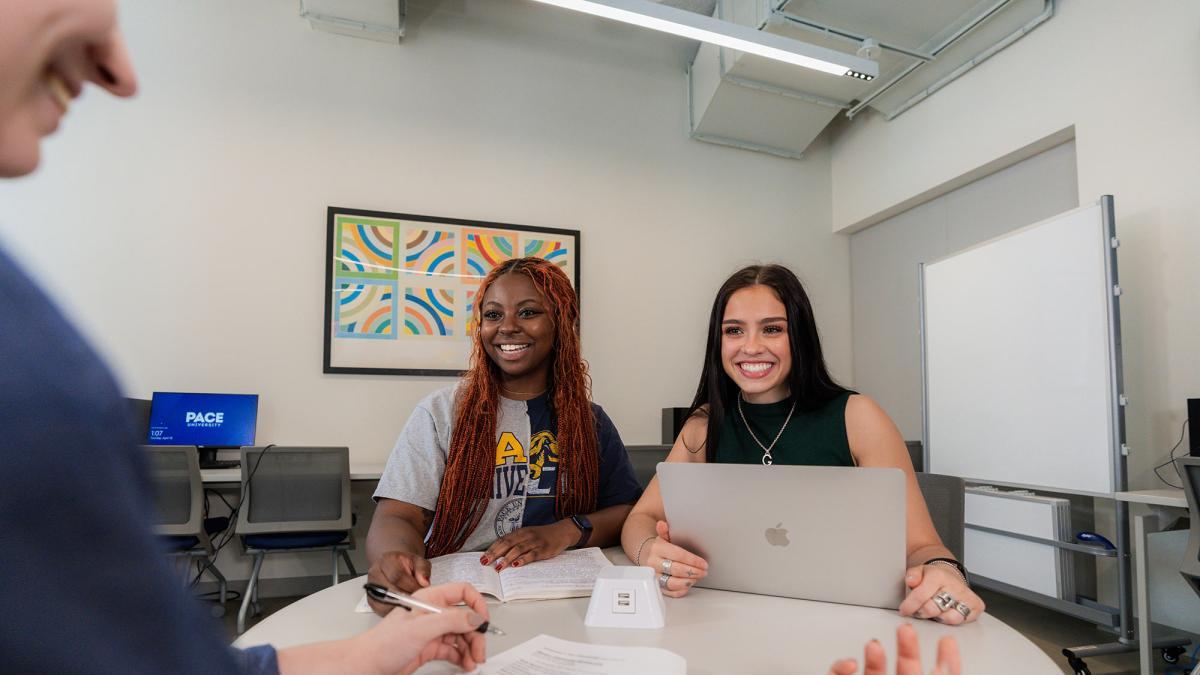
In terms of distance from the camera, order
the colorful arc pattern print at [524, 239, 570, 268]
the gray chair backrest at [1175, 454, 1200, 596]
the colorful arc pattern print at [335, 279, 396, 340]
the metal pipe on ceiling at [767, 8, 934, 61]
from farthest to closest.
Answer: the colorful arc pattern print at [524, 239, 570, 268] < the colorful arc pattern print at [335, 279, 396, 340] < the metal pipe on ceiling at [767, 8, 934, 61] < the gray chair backrest at [1175, 454, 1200, 596]

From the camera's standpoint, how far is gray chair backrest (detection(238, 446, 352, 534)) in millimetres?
3043

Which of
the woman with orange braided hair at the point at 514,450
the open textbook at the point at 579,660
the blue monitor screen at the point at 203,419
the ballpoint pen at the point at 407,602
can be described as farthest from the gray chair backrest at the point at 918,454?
the blue monitor screen at the point at 203,419

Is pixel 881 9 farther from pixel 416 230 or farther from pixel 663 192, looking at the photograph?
pixel 416 230

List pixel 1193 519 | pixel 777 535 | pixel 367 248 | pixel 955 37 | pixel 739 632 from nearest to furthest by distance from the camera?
1. pixel 739 632
2. pixel 777 535
3. pixel 1193 519
4. pixel 955 37
5. pixel 367 248

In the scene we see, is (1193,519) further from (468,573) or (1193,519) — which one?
(468,573)

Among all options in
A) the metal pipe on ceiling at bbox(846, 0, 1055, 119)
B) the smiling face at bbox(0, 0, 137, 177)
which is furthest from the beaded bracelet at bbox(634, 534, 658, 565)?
the metal pipe on ceiling at bbox(846, 0, 1055, 119)

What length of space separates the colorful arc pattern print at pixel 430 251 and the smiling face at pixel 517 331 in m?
2.62

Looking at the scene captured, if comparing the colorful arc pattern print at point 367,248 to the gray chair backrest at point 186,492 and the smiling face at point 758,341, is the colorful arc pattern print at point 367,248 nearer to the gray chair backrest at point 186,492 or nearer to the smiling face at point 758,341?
the gray chair backrest at point 186,492

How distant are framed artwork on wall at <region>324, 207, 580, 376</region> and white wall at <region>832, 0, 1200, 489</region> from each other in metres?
2.97

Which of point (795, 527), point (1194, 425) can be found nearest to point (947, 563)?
point (795, 527)

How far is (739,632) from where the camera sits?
0.91 metres

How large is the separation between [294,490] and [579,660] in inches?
108

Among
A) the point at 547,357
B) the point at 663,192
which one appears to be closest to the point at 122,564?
the point at 547,357

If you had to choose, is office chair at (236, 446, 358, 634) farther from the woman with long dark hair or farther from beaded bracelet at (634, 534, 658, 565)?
beaded bracelet at (634, 534, 658, 565)
